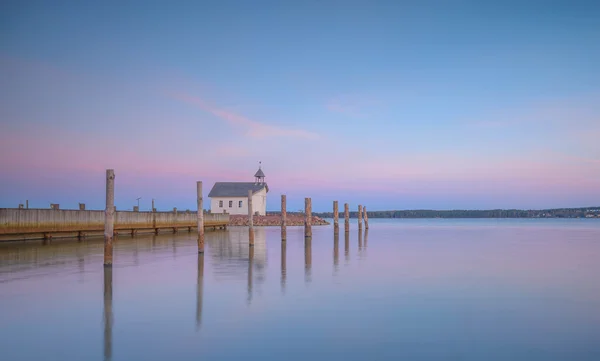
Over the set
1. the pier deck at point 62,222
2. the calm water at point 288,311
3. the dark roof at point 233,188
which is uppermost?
the dark roof at point 233,188

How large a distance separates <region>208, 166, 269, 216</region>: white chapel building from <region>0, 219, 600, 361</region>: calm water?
186ft

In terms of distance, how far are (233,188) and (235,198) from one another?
2060 mm

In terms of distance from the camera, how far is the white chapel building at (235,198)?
77.1 meters

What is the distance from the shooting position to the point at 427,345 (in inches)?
341

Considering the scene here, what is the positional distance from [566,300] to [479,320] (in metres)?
4.33

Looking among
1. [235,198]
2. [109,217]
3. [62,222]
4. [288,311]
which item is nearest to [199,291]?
[288,311]

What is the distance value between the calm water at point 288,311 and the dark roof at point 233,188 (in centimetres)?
5733

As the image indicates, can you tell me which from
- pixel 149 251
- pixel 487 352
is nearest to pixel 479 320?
pixel 487 352

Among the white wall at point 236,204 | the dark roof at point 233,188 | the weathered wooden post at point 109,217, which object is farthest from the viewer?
the dark roof at point 233,188

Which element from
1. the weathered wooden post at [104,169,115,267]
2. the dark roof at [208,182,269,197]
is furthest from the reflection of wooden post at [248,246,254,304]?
the dark roof at [208,182,269,197]

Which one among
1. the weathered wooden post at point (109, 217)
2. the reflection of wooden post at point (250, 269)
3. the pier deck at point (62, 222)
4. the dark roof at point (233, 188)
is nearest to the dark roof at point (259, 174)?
the dark roof at point (233, 188)

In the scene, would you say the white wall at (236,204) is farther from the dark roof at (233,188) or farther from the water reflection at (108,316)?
the water reflection at (108,316)

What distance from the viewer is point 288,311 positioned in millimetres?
11156

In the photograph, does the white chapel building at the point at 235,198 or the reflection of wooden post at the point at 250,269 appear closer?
the reflection of wooden post at the point at 250,269
